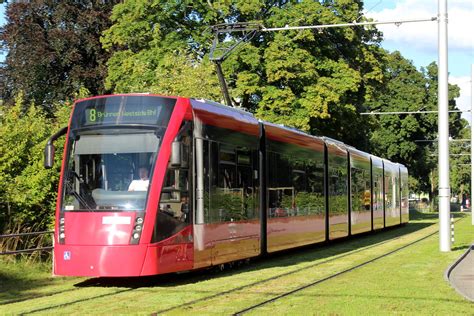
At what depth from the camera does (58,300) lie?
1157 centimetres

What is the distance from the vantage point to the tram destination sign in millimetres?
13047

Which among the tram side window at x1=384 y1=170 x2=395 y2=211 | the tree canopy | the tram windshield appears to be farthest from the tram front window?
the tram side window at x1=384 y1=170 x2=395 y2=211

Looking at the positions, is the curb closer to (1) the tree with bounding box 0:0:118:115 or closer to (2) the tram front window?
(2) the tram front window

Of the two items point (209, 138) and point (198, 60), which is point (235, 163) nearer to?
point (209, 138)

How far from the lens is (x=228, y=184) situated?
49.5 feet

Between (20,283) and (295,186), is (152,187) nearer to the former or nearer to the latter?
(20,283)

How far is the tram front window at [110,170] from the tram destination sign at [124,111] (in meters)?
0.21

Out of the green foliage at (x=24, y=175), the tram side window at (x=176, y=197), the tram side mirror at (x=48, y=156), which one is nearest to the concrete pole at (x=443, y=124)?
the tram side window at (x=176, y=197)

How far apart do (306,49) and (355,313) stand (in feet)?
86.8

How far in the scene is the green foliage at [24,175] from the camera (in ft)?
56.2

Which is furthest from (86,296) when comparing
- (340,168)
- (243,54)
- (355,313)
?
(243,54)

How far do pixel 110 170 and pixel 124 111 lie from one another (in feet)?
3.70

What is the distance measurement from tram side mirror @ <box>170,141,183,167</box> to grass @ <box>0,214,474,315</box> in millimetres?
2140

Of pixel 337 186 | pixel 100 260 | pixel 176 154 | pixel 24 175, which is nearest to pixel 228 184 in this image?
pixel 176 154
